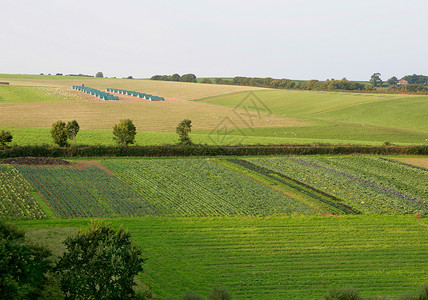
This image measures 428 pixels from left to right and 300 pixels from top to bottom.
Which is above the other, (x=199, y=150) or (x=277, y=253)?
(x=199, y=150)

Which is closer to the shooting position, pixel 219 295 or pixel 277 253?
pixel 219 295

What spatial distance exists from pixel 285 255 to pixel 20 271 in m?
15.2

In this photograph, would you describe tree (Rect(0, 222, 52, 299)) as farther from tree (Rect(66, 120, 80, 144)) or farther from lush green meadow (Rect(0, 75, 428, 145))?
lush green meadow (Rect(0, 75, 428, 145))

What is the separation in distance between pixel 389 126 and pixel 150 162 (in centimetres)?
5666

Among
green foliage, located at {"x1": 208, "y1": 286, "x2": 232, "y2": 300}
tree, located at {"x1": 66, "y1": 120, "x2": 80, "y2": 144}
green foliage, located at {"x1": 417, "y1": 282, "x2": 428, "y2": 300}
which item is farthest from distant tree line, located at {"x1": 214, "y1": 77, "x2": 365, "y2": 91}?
green foliage, located at {"x1": 208, "y1": 286, "x2": 232, "y2": 300}

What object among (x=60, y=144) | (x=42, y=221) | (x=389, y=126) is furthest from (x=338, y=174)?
(x=389, y=126)

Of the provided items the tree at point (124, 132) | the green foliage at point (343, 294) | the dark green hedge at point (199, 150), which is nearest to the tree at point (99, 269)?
the green foliage at point (343, 294)

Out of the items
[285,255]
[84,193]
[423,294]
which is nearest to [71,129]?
[84,193]

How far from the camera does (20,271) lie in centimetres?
1809

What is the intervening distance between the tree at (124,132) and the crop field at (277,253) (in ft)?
84.0

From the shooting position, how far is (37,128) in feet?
214

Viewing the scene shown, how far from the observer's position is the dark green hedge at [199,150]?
4800cm

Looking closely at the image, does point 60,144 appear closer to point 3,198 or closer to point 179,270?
point 3,198

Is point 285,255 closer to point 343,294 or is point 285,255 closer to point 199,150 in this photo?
point 343,294
